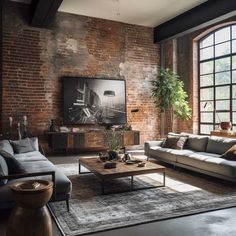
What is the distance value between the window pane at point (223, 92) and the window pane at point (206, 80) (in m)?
0.36

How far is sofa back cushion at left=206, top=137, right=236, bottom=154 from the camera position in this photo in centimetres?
524

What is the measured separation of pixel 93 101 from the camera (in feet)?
25.7

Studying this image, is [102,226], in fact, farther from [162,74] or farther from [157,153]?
[162,74]

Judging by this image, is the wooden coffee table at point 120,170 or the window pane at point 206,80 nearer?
the wooden coffee table at point 120,170

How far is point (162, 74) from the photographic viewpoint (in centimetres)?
789

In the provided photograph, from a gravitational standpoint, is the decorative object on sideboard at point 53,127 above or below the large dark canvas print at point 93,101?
below

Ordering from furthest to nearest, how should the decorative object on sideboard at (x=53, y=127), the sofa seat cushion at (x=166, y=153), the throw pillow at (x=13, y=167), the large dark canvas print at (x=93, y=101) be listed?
the large dark canvas print at (x=93, y=101)
the decorative object on sideboard at (x=53, y=127)
the sofa seat cushion at (x=166, y=153)
the throw pillow at (x=13, y=167)

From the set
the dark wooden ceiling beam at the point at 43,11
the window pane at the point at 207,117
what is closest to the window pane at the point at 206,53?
the window pane at the point at 207,117

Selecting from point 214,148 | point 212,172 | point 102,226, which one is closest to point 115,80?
point 214,148

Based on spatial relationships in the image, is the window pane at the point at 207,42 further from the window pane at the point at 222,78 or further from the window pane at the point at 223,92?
the window pane at the point at 223,92

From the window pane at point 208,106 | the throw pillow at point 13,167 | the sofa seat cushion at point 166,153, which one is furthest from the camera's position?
the window pane at point 208,106

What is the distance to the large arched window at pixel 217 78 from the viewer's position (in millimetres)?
7316

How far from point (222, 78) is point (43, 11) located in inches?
193

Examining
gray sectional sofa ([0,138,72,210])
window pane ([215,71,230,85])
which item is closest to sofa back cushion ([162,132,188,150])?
window pane ([215,71,230,85])
